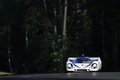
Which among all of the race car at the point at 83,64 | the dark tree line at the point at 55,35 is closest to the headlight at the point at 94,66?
the race car at the point at 83,64

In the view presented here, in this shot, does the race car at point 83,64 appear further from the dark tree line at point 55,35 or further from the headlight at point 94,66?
the dark tree line at point 55,35

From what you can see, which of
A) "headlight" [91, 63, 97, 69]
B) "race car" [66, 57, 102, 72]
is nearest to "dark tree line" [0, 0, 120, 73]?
"race car" [66, 57, 102, 72]

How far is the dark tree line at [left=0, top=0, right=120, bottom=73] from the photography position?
158ft

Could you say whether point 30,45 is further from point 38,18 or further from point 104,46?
point 104,46

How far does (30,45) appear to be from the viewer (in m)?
57.9

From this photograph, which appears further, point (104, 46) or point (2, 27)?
point (2, 27)

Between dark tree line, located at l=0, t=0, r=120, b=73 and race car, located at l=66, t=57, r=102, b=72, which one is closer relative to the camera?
race car, located at l=66, t=57, r=102, b=72

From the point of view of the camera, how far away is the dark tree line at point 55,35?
48.1 meters

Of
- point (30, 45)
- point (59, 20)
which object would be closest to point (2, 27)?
point (30, 45)

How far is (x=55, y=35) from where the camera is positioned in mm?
50500

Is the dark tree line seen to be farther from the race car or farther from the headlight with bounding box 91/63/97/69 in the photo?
the headlight with bounding box 91/63/97/69

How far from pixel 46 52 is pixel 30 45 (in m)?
10.7

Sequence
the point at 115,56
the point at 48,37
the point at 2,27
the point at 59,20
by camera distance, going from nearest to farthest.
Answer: the point at 115,56
the point at 48,37
the point at 59,20
the point at 2,27

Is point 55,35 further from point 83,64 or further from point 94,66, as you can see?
point 83,64
